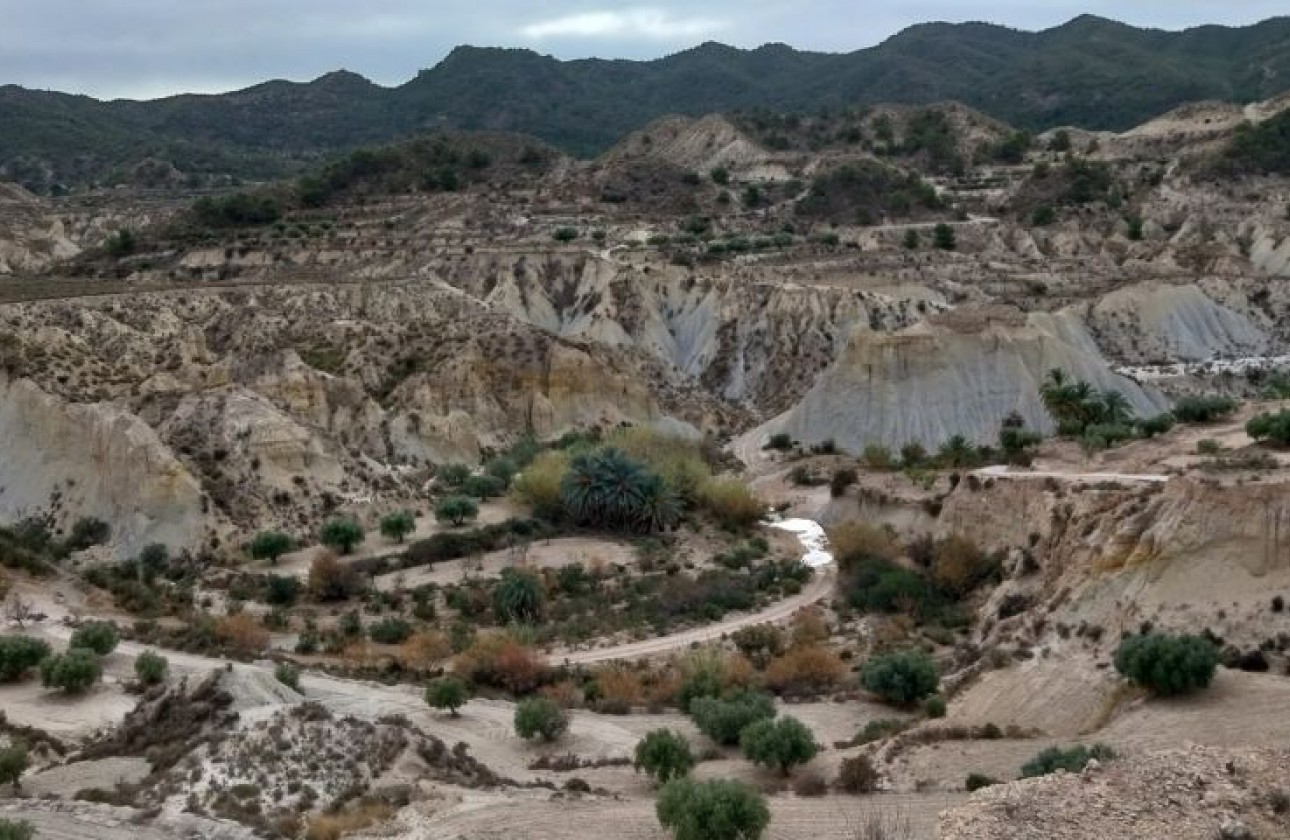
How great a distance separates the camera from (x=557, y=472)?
49.8 m

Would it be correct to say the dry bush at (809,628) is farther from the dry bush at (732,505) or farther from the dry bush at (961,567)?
the dry bush at (732,505)

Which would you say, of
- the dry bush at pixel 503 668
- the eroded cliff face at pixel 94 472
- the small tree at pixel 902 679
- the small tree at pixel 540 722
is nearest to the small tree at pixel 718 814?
the small tree at pixel 540 722

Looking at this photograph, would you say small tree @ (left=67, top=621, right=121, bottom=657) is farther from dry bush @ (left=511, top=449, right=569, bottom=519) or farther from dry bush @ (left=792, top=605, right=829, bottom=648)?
dry bush @ (left=511, top=449, right=569, bottom=519)

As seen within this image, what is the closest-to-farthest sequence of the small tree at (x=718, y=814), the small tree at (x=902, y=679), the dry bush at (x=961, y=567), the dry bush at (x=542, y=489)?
the small tree at (x=718, y=814), the small tree at (x=902, y=679), the dry bush at (x=961, y=567), the dry bush at (x=542, y=489)

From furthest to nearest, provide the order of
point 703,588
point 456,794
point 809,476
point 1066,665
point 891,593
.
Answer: point 809,476 < point 703,588 < point 891,593 < point 1066,665 < point 456,794

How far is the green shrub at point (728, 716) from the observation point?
1095 inches

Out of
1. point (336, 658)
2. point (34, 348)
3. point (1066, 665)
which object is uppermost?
point (34, 348)

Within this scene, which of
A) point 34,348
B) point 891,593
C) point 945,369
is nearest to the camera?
point 891,593

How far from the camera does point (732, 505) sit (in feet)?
165

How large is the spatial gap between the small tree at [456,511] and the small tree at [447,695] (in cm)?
1717

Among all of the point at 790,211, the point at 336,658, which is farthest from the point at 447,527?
the point at 790,211

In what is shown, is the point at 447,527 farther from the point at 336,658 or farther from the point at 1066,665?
the point at 1066,665

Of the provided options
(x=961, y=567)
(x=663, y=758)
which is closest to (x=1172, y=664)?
(x=663, y=758)

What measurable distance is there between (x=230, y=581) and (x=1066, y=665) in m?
25.4
